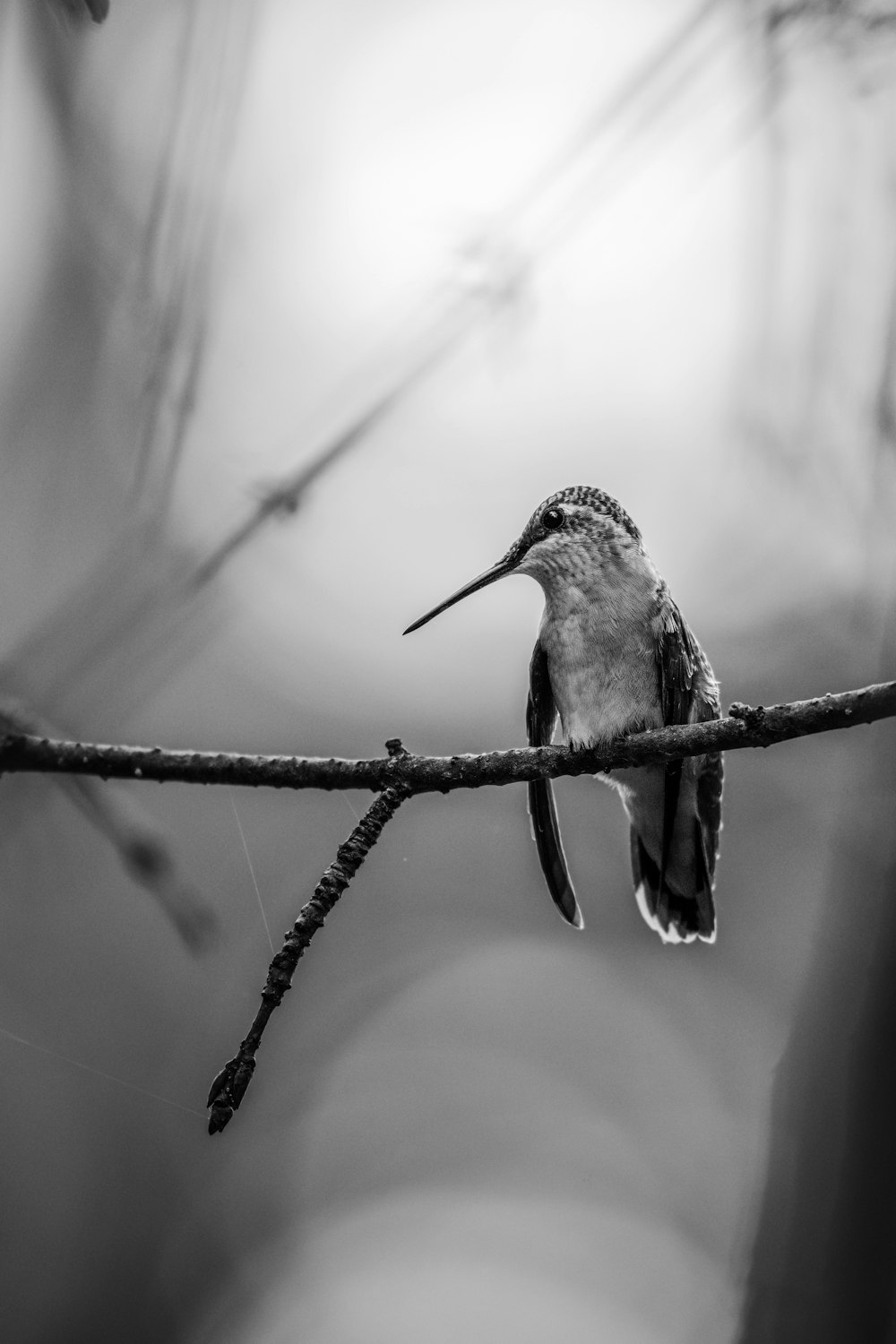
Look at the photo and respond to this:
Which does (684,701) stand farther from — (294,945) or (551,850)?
(294,945)

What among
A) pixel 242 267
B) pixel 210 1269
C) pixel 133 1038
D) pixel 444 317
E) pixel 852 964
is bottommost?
pixel 210 1269

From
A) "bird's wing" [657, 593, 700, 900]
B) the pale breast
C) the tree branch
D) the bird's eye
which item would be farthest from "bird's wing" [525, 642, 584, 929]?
the bird's eye

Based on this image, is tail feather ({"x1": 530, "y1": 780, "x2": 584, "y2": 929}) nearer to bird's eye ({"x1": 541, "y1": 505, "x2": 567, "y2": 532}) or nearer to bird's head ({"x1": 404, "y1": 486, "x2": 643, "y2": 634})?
bird's head ({"x1": 404, "y1": 486, "x2": 643, "y2": 634})

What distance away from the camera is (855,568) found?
2.01 metres

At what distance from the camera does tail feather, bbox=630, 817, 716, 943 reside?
2.16 m

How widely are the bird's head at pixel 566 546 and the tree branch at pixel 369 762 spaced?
736 mm

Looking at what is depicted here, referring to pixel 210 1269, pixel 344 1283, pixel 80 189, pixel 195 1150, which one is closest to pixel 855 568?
pixel 80 189

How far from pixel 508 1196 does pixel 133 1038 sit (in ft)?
5.41

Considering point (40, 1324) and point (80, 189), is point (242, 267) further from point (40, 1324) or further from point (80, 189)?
point (40, 1324)

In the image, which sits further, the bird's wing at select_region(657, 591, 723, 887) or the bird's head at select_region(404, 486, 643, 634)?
the bird's head at select_region(404, 486, 643, 634)

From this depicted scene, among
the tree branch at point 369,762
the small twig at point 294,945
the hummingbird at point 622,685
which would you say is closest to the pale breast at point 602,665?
the hummingbird at point 622,685

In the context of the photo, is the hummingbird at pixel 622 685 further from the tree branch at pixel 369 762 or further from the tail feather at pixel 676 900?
the tree branch at pixel 369 762

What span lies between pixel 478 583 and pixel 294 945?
3.51 ft

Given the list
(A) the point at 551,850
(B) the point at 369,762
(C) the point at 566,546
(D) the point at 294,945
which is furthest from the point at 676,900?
(D) the point at 294,945
